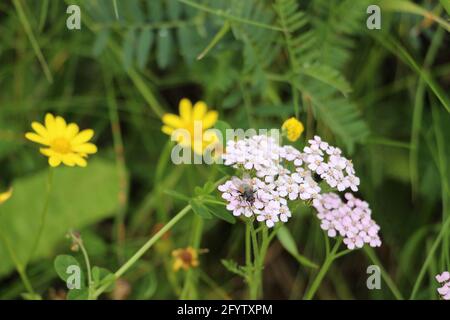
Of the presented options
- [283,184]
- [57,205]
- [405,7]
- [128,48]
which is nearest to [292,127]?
[283,184]

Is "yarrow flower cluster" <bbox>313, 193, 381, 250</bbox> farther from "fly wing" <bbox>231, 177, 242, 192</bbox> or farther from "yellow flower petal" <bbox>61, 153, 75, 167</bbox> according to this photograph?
"yellow flower petal" <bbox>61, 153, 75, 167</bbox>

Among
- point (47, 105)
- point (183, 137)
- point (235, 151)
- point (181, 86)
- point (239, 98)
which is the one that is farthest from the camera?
point (181, 86)

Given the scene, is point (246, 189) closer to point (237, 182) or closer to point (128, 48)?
point (237, 182)

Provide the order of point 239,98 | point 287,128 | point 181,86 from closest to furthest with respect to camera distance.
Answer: point 287,128 < point 239,98 < point 181,86

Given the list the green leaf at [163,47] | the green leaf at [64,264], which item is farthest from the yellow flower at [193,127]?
the green leaf at [64,264]
